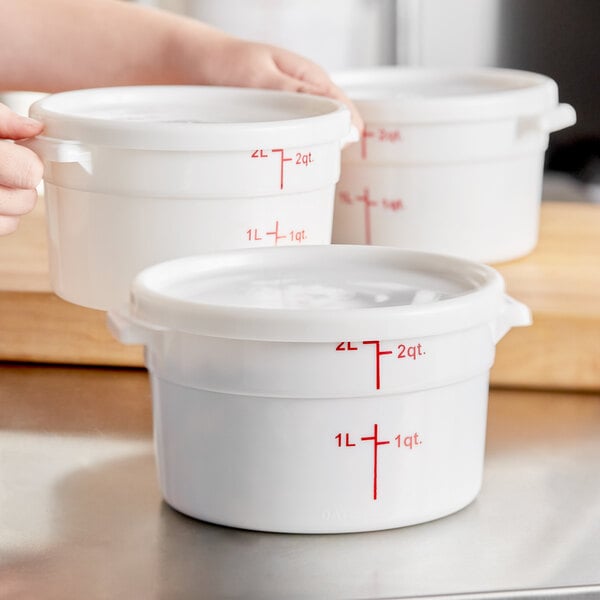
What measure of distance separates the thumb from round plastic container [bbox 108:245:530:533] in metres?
0.20

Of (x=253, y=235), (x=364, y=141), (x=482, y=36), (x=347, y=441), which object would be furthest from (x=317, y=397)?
(x=482, y=36)

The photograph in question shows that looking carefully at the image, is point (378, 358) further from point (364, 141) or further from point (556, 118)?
point (556, 118)

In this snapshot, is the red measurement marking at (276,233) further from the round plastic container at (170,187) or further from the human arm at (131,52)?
the human arm at (131,52)

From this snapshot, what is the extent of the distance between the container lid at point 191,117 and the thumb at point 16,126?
0.01m

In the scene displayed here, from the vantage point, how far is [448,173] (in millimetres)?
968

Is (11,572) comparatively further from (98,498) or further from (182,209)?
(182,209)

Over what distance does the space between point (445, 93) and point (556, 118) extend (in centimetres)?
11

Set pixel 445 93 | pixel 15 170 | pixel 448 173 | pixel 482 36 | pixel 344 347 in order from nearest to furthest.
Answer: pixel 344 347
pixel 15 170
pixel 448 173
pixel 445 93
pixel 482 36

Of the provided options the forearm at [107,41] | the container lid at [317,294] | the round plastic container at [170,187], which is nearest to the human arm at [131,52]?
the forearm at [107,41]

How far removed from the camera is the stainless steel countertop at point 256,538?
53cm

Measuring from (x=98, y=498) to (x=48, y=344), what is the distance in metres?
0.24

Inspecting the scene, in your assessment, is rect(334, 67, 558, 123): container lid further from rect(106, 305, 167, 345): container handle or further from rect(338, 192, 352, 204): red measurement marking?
rect(106, 305, 167, 345): container handle

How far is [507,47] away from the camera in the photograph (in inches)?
74.9

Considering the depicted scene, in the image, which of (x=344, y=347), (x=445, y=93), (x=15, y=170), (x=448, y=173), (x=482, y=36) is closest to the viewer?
(x=344, y=347)
